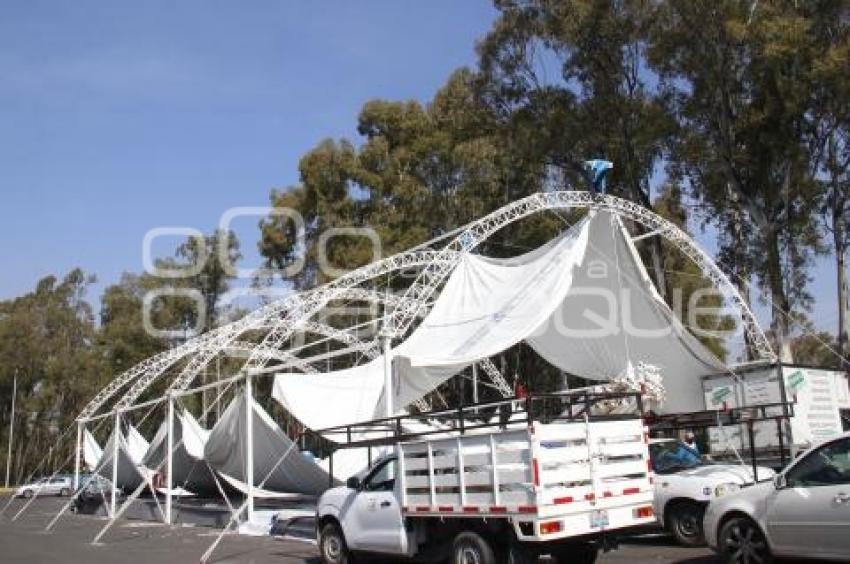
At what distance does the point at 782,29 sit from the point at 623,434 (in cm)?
1762

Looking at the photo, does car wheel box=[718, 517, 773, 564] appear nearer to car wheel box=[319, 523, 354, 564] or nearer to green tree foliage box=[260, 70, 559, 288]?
car wheel box=[319, 523, 354, 564]

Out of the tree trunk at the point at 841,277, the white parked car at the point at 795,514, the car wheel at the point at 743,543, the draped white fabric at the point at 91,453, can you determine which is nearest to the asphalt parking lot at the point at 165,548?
the car wheel at the point at 743,543

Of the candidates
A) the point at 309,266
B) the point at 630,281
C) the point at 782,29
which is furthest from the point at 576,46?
the point at 309,266

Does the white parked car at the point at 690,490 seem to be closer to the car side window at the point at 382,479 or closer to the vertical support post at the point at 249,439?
the car side window at the point at 382,479

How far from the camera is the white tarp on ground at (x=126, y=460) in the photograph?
2844cm

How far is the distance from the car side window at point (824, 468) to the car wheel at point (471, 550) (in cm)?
333

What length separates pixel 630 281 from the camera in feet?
63.9

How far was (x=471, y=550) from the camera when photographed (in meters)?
9.67

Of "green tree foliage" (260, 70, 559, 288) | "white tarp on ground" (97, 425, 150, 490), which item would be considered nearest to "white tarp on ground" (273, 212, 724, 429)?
"white tarp on ground" (97, 425, 150, 490)

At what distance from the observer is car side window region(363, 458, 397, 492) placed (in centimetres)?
1156

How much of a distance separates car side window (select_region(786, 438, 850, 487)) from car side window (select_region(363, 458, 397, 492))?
5.17 metres

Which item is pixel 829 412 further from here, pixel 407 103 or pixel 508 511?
pixel 407 103

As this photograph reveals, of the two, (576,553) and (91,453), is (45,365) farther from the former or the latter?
(576,553)

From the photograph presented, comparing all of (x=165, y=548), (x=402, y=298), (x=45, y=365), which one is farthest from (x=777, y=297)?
(x=45, y=365)
